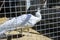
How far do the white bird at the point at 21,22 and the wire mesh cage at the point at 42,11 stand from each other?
6cm

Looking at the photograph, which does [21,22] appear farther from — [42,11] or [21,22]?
[42,11]

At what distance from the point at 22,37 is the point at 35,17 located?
0.33 meters

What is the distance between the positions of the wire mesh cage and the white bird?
65 millimetres

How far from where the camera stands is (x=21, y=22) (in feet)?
7.11

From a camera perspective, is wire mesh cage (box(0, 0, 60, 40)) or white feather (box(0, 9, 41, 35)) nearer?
white feather (box(0, 9, 41, 35))

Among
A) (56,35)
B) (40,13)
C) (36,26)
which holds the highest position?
(40,13)

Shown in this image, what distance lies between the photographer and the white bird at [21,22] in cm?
207

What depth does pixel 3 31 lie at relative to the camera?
206 centimetres

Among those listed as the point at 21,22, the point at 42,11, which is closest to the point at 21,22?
the point at 21,22

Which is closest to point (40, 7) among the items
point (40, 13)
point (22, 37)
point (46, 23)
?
point (40, 13)

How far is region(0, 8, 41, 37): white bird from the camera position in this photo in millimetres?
2066

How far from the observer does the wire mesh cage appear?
7.20ft

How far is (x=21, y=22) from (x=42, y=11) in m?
0.38

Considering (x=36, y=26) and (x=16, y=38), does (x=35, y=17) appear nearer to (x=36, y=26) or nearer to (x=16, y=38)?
(x=36, y=26)
